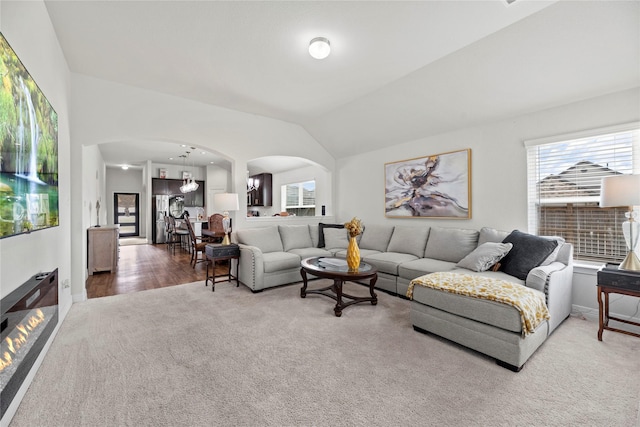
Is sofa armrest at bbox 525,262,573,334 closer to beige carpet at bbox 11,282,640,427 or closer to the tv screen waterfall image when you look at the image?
beige carpet at bbox 11,282,640,427

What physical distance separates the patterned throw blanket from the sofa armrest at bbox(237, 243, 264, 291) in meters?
2.10

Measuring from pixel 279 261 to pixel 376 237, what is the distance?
5.77ft

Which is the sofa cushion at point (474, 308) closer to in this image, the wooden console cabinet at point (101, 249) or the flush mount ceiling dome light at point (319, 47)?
the flush mount ceiling dome light at point (319, 47)

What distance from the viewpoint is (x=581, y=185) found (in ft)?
9.93

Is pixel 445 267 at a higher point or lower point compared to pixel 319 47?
lower

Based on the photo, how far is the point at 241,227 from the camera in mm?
4734

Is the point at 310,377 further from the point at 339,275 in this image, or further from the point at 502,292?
the point at 502,292

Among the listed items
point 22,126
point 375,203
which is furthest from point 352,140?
point 22,126

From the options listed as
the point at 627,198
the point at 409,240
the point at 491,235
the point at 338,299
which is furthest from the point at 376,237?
the point at 627,198

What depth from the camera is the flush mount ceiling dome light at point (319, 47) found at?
8.65 ft

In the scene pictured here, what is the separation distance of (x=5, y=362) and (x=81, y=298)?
244 cm

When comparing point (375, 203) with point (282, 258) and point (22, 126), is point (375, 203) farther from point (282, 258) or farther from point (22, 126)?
point (22, 126)

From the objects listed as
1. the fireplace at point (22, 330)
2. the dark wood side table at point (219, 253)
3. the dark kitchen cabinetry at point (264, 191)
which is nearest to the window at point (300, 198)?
the dark kitchen cabinetry at point (264, 191)

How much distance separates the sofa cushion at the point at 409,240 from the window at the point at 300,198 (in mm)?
3282
